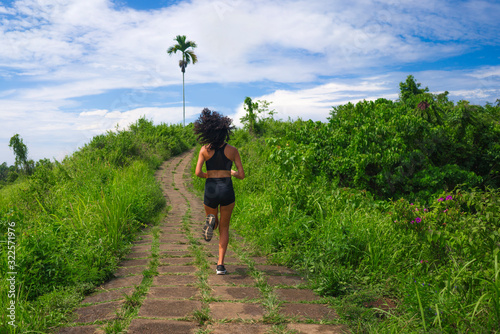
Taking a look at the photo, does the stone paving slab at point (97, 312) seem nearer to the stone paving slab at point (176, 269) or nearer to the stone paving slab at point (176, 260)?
the stone paving slab at point (176, 269)

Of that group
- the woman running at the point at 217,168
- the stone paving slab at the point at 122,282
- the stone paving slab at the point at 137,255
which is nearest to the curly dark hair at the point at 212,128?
the woman running at the point at 217,168

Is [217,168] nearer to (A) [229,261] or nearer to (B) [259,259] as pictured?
(A) [229,261]

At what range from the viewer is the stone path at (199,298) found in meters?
3.02

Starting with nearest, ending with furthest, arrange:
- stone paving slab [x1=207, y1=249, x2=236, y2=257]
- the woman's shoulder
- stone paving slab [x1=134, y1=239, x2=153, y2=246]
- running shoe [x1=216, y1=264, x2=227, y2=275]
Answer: running shoe [x1=216, y1=264, x2=227, y2=275], the woman's shoulder, stone paving slab [x1=207, y1=249, x2=236, y2=257], stone paving slab [x1=134, y1=239, x2=153, y2=246]

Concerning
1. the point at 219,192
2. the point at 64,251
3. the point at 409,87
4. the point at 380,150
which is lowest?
the point at 64,251

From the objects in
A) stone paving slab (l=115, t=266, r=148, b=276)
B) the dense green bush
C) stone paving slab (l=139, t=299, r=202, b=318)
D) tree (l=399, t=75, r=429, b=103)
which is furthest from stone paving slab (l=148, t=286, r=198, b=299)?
tree (l=399, t=75, r=429, b=103)

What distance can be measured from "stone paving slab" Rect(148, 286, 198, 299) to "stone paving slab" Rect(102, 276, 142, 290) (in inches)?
14.1

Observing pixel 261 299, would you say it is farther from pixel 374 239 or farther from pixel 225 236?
pixel 374 239

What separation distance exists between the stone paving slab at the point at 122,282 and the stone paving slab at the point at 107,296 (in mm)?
154

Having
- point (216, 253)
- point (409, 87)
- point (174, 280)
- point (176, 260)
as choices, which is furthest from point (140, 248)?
point (409, 87)

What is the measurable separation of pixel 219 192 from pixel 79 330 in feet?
6.84

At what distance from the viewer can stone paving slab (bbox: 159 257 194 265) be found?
4.73 m

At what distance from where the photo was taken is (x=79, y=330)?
2.95 metres

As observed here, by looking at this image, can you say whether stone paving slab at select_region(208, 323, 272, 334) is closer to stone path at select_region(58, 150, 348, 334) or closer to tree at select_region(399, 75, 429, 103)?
stone path at select_region(58, 150, 348, 334)
